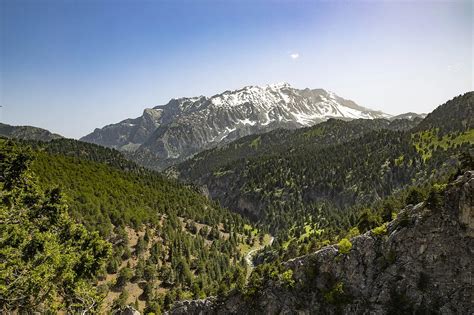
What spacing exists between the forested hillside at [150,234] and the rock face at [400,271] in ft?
44.6

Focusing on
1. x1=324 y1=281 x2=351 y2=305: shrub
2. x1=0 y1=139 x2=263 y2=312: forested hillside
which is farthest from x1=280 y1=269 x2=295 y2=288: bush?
x1=0 y1=139 x2=263 y2=312: forested hillside

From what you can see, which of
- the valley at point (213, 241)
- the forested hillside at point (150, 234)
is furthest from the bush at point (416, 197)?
the forested hillside at point (150, 234)

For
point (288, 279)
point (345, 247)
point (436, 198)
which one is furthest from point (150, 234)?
point (436, 198)

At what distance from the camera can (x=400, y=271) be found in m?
Answer: 50.1

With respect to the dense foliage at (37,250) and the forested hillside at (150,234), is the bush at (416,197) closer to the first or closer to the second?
the forested hillside at (150,234)

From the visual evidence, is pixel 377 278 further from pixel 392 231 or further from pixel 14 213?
pixel 14 213

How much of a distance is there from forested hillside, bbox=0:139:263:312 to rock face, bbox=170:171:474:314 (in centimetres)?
1361

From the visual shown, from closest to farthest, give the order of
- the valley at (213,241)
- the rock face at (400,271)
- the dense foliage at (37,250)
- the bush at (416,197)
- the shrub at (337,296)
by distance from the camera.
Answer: the dense foliage at (37,250) → the rock face at (400,271) → the valley at (213,241) → the shrub at (337,296) → the bush at (416,197)

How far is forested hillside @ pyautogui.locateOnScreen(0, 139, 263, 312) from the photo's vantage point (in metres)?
97.8

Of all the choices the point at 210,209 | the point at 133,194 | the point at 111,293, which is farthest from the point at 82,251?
the point at 210,209

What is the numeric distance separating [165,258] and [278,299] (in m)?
72.7

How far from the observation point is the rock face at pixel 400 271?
147ft

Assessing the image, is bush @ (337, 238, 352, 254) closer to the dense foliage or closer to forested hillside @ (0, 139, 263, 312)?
forested hillside @ (0, 139, 263, 312)

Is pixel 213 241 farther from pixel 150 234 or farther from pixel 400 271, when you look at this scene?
pixel 400 271
